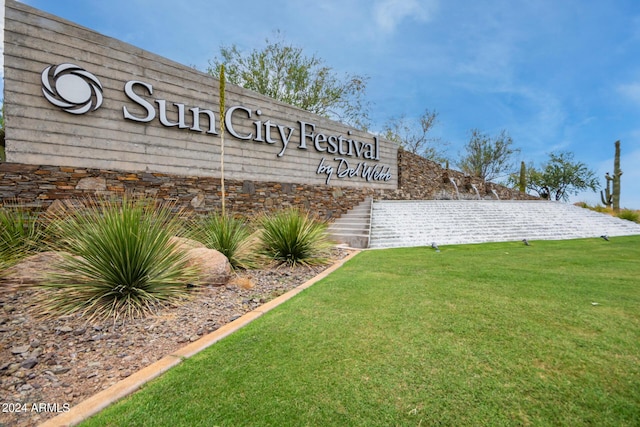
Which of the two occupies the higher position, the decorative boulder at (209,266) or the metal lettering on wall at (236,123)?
the metal lettering on wall at (236,123)

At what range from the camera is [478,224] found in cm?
1085

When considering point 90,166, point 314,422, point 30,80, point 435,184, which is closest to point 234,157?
point 90,166

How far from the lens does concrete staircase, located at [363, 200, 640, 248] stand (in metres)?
9.30

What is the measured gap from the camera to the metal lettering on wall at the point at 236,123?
5.98 metres

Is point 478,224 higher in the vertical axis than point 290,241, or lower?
higher

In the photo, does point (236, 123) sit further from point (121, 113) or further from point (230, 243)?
point (230, 243)

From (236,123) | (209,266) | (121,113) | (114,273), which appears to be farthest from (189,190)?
(114,273)

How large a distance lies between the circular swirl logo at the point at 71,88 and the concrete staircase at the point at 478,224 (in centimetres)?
773

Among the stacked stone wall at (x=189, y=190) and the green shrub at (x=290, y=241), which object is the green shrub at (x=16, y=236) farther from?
the green shrub at (x=290, y=241)

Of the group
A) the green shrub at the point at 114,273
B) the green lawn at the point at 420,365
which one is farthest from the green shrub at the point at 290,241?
the green shrub at the point at 114,273

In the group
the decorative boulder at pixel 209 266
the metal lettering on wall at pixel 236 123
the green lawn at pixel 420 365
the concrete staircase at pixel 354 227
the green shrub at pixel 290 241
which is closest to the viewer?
the green lawn at pixel 420 365

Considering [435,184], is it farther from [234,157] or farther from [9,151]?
[9,151]

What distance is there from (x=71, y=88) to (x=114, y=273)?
5129 mm

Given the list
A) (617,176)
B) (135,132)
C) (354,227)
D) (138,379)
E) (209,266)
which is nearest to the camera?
(138,379)
